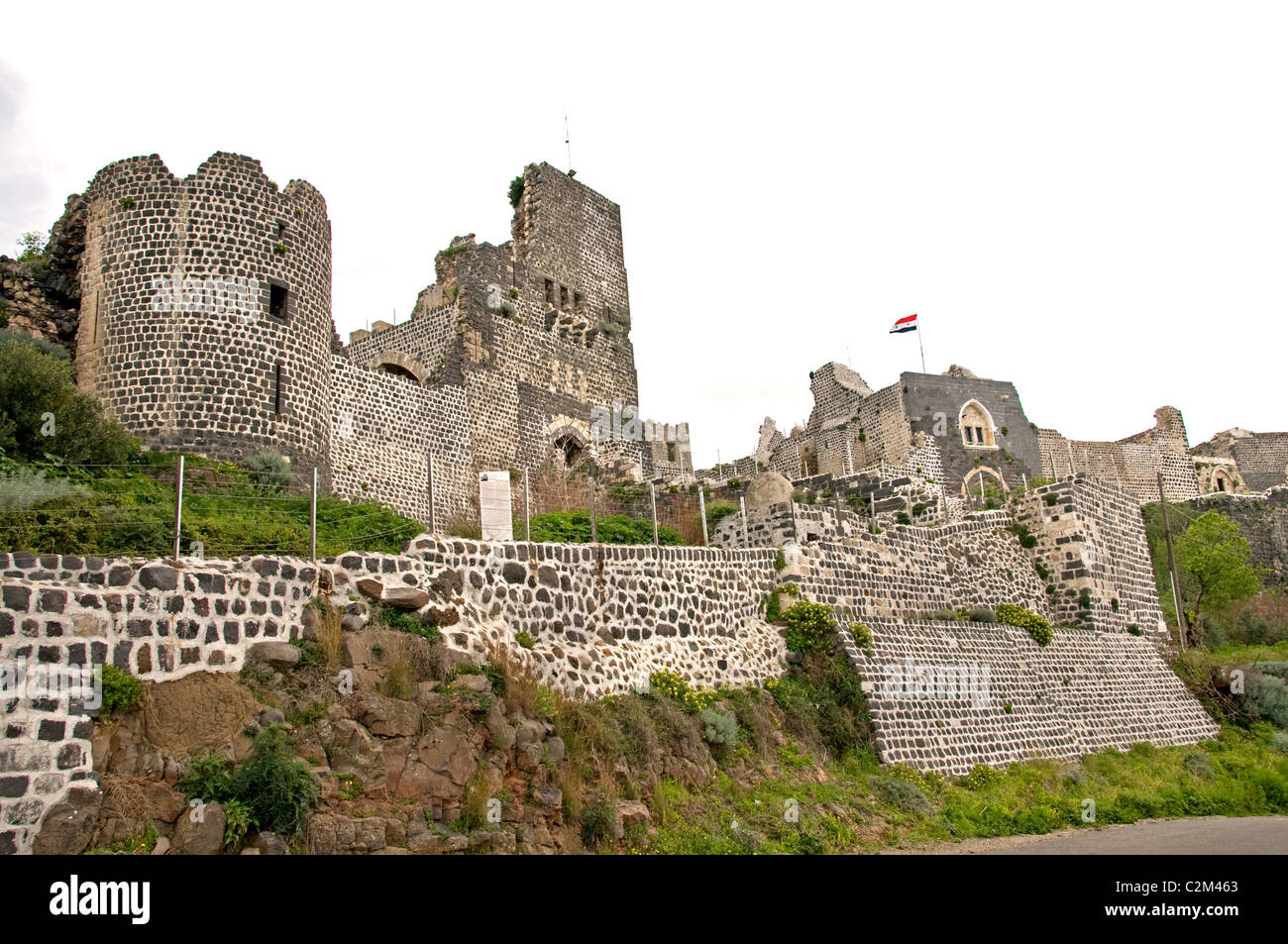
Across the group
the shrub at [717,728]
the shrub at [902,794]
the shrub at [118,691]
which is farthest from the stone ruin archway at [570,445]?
the shrub at [118,691]

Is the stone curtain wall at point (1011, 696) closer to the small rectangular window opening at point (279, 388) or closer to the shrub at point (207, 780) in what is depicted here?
the shrub at point (207, 780)

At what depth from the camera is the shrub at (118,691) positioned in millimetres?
8562

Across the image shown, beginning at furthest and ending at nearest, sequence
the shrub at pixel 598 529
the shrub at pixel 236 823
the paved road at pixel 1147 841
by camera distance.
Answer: the shrub at pixel 598 529, the paved road at pixel 1147 841, the shrub at pixel 236 823

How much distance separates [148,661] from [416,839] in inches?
118

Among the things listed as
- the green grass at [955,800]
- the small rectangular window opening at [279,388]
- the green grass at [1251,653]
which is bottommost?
the green grass at [955,800]

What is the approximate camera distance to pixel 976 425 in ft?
144

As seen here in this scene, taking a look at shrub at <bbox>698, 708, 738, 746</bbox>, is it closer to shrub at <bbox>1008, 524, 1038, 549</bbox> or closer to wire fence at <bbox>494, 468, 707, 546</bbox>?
wire fence at <bbox>494, 468, 707, 546</bbox>

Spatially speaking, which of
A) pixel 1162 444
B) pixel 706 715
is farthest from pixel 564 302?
pixel 1162 444

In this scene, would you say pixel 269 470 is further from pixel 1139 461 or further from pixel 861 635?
pixel 1139 461

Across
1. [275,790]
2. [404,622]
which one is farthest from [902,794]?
[275,790]

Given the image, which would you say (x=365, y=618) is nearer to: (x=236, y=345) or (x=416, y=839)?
(x=416, y=839)

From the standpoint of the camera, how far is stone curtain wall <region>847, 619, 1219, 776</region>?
54.5 feet

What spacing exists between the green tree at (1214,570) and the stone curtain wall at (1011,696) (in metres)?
11.4
